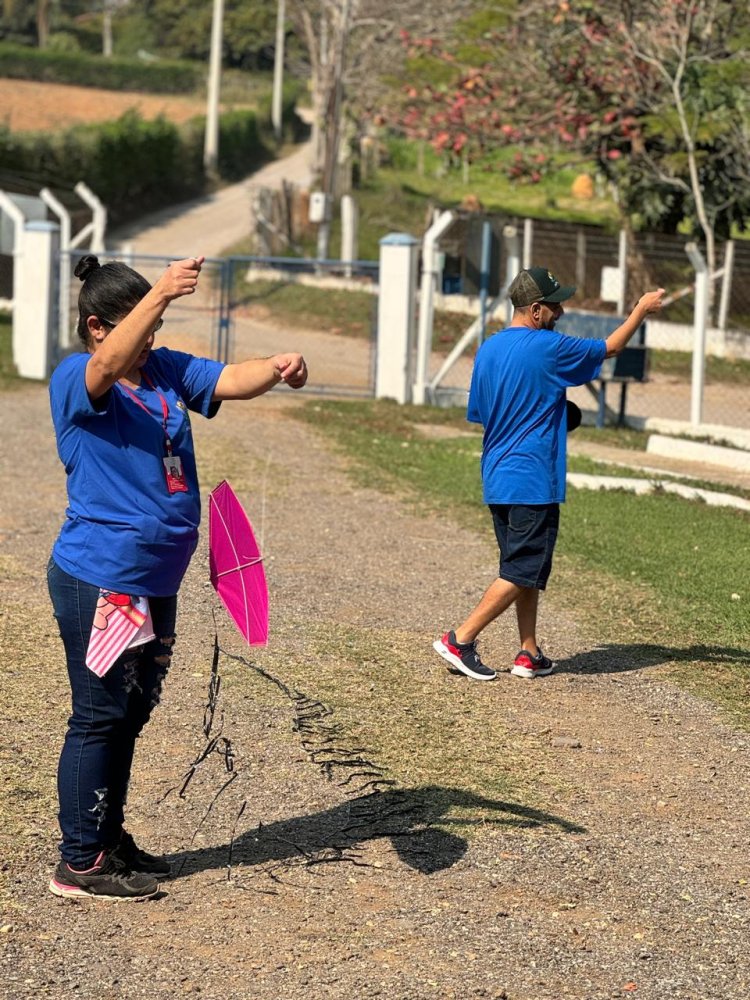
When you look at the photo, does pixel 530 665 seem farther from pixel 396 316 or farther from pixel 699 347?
pixel 396 316

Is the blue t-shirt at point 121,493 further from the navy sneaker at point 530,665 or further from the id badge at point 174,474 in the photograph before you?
the navy sneaker at point 530,665

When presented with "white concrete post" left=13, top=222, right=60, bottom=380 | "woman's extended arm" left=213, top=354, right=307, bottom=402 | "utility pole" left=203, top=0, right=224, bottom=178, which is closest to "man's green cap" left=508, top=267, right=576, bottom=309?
"woman's extended arm" left=213, top=354, right=307, bottom=402

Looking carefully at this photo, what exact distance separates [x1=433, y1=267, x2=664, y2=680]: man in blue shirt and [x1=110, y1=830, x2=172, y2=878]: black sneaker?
2.51m

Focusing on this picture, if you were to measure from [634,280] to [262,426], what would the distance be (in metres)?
10.9

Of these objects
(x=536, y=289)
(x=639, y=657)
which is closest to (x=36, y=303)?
(x=639, y=657)

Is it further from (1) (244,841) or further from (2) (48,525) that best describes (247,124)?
(1) (244,841)

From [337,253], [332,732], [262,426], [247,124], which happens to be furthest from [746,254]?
[247,124]

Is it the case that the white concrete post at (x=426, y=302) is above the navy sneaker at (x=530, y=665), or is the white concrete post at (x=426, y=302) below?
above

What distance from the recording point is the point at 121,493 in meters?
4.27

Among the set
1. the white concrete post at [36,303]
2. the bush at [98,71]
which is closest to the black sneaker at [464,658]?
the white concrete post at [36,303]

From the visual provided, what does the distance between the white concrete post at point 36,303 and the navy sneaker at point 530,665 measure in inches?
484

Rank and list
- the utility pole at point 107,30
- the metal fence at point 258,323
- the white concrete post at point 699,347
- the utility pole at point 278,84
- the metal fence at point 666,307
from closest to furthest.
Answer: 1. the white concrete post at point 699,347
2. the metal fence at point 258,323
3. the metal fence at point 666,307
4. the utility pole at point 278,84
5. the utility pole at point 107,30

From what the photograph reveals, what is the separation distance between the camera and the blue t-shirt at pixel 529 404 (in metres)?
6.71

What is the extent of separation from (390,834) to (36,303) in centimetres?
1433
